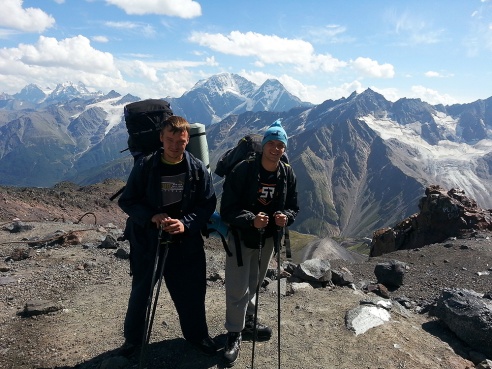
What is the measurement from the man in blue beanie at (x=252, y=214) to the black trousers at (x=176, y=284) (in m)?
0.56

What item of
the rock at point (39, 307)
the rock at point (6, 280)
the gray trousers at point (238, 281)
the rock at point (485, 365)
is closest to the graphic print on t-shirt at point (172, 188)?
the gray trousers at point (238, 281)

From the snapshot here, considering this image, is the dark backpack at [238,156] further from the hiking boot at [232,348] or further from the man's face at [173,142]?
the hiking boot at [232,348]

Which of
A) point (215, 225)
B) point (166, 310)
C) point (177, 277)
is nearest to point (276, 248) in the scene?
point (215, 225)

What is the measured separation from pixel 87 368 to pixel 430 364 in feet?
21.8

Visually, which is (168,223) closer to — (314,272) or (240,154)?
(240,154)

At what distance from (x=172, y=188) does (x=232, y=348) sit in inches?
127

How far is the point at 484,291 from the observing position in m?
14.7

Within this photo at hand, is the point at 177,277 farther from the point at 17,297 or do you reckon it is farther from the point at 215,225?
the point at 17,297

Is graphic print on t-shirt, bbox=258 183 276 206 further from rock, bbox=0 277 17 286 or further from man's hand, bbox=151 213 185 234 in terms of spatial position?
rock, bbox=0 277 17 286

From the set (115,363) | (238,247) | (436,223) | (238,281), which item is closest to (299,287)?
(238,281)

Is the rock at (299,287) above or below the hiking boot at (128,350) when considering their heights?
below

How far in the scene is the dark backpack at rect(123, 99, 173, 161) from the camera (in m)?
6.85

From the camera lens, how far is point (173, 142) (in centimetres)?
626

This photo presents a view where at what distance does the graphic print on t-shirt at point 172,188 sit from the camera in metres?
6.62
